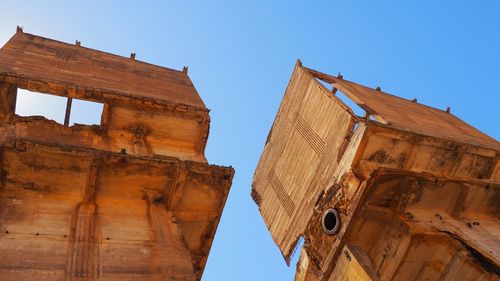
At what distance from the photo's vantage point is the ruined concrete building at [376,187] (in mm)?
9477

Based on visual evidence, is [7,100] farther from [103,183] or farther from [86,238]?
[86,238]

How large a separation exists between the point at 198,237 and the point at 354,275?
136 inches

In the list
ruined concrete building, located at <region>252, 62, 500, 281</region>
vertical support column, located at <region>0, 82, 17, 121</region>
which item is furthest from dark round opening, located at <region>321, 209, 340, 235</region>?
vertical support column, located at <region>0, 82, 17, 121</region>

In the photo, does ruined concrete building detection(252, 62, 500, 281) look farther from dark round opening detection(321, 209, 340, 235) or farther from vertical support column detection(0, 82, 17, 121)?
→ vertical support column detection(0, 82, 17, 121)

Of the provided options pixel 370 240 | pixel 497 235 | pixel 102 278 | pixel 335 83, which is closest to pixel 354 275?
pixel 370 240

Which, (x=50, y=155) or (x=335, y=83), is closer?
(x=50, y=155)

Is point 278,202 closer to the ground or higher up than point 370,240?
closer to the ground

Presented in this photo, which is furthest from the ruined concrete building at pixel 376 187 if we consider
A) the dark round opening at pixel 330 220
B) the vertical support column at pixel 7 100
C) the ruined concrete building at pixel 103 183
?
the vertical support column at pixel 7 100

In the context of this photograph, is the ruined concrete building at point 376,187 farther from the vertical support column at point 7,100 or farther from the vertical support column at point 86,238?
the vertical support column at point 7,100

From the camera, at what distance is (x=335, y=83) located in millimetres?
18328

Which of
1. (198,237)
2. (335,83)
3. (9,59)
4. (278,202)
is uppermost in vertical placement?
(335,83)

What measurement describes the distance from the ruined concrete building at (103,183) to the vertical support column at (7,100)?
0.8 inches

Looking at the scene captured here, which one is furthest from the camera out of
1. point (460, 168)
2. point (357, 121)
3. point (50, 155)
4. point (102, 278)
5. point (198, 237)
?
point (460, 168)

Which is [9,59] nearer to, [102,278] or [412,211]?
[102,278]
